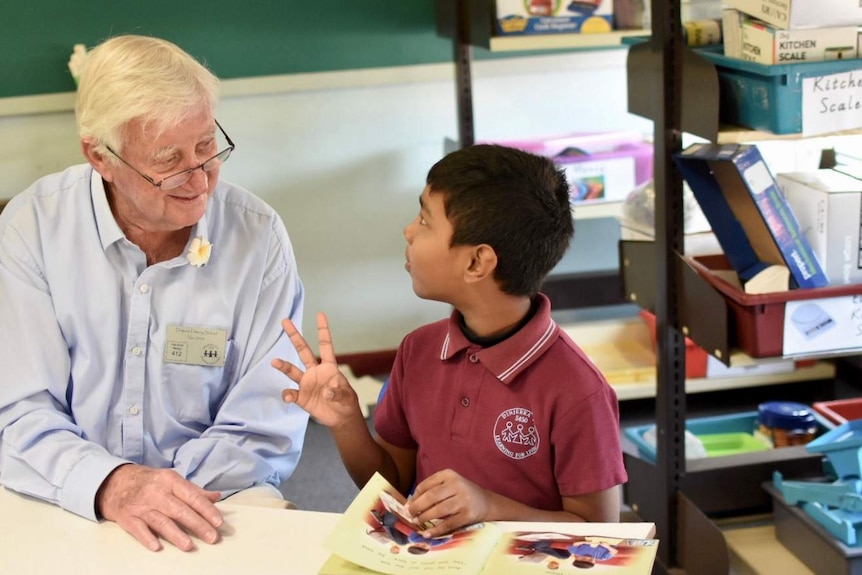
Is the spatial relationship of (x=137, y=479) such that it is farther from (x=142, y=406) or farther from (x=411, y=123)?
(x=411, y=123)

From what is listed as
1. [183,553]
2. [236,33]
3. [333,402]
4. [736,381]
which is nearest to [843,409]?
[736,381]

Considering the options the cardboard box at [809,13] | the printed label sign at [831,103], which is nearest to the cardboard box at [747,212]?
the printed label sign at [831,103]

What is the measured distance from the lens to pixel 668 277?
7.95 ft

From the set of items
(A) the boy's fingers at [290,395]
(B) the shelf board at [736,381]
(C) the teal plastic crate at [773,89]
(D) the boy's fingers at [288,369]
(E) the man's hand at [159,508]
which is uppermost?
(C) the teal plastic crate at [773,89]

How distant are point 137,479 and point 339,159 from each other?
7.97 feet

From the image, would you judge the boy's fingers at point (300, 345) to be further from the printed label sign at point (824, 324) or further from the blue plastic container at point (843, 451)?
the blue plastic container at point (843, 451)

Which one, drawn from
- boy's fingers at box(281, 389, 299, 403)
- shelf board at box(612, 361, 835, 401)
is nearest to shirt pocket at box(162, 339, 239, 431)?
boy's fingers at box(281, 389, 299, 403)

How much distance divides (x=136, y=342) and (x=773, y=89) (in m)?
1.29

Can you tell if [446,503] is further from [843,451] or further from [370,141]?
[370,141]

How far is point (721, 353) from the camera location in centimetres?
227

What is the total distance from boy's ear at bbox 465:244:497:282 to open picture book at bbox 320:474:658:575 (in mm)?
378

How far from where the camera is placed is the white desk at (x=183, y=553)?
4.46 feet

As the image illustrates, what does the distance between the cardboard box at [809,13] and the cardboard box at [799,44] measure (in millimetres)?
12

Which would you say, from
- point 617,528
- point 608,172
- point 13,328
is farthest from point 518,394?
point 608,172
